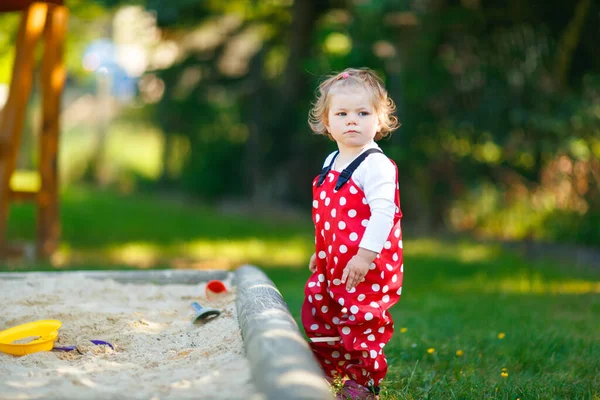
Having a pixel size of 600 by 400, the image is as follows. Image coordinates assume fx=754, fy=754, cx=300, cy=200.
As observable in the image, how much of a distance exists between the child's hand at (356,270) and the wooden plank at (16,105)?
4.19 meters

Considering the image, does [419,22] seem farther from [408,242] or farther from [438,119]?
[408,242]

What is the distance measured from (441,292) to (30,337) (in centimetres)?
348

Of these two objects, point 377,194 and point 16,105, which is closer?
point 377,194

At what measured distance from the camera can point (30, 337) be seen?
2.83 metres

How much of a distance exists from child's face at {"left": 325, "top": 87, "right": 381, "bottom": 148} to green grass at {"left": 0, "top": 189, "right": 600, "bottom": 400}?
959mm

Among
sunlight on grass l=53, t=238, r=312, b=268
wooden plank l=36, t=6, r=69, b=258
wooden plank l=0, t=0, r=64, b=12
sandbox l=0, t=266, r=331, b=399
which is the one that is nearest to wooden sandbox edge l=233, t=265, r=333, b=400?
sandbox l=0, t=266, r=331, b=399

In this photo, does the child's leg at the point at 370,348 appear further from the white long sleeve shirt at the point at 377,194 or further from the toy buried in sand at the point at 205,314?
the toy buried in sand at the point at 205,314

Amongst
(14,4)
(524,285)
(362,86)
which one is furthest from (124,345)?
(14,4)

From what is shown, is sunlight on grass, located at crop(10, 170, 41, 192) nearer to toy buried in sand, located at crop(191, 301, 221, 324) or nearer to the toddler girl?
toy buried in sand, located at crop(191, 301, 221, 324)

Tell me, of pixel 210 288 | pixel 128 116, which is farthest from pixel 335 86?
pixel 128 116

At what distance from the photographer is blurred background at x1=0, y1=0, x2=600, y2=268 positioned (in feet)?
25.8

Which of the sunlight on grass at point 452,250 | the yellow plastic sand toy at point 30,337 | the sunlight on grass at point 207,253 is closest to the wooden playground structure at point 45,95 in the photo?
the sunlight on grass at point 207,253

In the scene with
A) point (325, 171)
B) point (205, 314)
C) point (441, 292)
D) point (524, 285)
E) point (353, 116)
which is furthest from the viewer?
Answer: point (524, 285)

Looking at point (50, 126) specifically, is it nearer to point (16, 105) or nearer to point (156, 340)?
point (16, 105)
